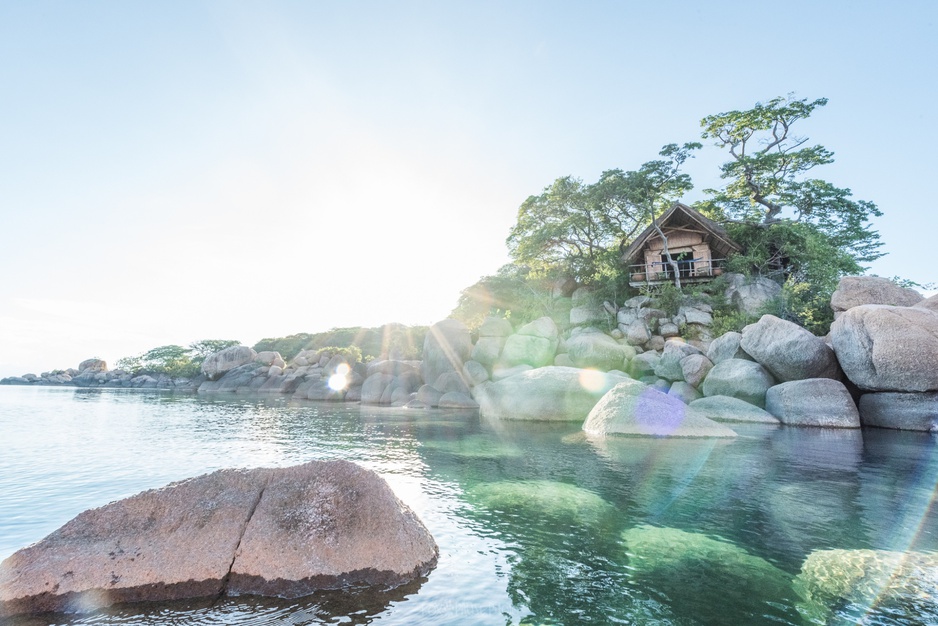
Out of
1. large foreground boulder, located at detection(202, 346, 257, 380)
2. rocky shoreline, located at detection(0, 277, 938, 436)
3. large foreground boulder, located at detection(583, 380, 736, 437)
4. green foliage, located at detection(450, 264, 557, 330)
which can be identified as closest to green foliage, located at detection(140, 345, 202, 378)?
large foreground boulder, located at detection(202, 346, 257, 380)

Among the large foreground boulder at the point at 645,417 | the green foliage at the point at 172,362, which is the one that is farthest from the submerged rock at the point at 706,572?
the green foliage at the point at 172,362

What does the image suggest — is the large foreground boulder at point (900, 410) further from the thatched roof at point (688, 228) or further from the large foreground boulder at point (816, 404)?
the thatched roof at point (688, 228)

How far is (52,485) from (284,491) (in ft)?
23.7

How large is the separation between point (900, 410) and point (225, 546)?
20826 mm

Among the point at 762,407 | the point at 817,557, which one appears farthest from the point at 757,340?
the point at 817,557

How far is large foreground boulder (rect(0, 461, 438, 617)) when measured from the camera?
4.04m

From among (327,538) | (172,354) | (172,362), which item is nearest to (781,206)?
(327,538)

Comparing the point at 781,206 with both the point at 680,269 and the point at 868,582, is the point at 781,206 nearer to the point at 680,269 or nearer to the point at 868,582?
the point at 680,269

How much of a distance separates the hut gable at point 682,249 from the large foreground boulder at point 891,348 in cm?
1564

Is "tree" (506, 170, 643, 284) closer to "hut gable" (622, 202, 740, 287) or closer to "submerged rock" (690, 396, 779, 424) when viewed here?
"hut gable" (622, 202, 740, 287)

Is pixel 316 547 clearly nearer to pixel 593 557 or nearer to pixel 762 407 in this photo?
pixel 593 557

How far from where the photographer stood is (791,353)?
17.2 meters

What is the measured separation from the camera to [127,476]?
943 cm

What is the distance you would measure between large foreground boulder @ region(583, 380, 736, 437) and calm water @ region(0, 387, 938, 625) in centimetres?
93
